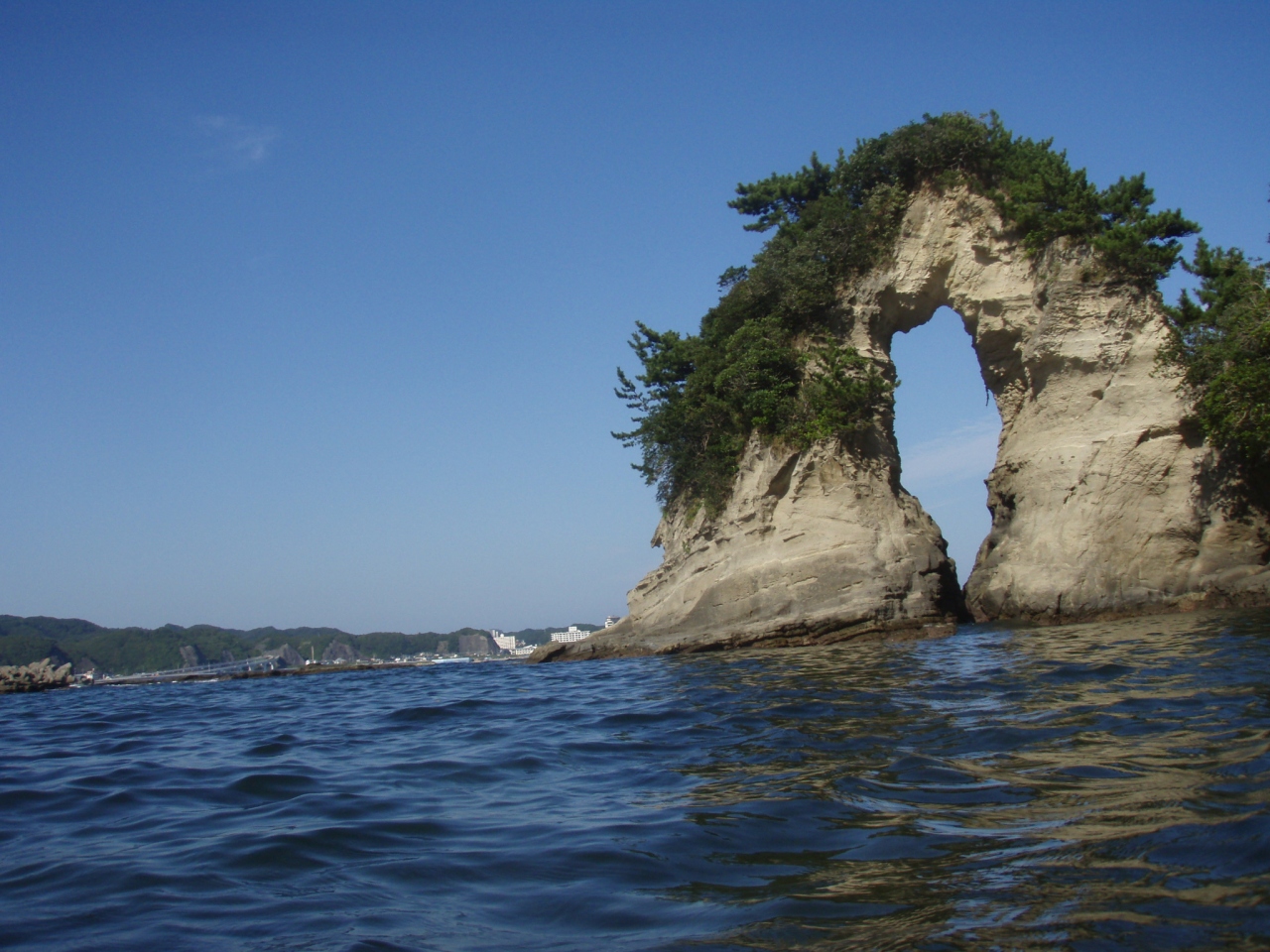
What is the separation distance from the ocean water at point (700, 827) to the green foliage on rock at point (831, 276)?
1421cm

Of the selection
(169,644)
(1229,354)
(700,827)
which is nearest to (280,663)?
Answer: (169,644)

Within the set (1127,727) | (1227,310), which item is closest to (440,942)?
(1127,727)

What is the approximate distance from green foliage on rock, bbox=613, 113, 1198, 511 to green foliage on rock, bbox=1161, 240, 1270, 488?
4.24 feet

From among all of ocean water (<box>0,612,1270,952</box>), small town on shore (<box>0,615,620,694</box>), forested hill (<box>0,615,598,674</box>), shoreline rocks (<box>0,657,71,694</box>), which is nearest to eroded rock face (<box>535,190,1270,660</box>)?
small town on shore (<box>0,615,620,694</box>)

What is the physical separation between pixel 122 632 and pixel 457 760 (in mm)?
104463

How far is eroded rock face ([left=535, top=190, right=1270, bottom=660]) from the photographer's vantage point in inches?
746

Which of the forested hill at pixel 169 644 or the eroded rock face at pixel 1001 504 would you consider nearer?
the eroded rock face at pixel 1001 504

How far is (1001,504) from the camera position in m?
22.8

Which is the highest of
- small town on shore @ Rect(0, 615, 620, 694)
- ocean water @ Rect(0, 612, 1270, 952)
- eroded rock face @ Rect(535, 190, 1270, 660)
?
eroded rock face @ Rect(535, 190, 1270, 660)

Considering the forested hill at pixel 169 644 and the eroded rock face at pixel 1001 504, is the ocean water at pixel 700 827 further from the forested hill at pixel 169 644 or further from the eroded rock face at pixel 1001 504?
the forested hill at pixel 169 644

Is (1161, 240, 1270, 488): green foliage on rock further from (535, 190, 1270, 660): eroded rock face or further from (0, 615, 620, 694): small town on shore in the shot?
(0, 615, 620, 694): small town on shore

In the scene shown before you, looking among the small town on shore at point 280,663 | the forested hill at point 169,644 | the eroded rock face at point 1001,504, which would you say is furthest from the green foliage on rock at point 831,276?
the forested hill at point 169,644

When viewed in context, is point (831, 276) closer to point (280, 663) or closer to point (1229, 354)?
point (1229, 354)

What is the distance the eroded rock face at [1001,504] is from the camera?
18953 mm
